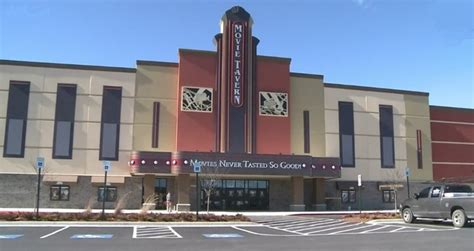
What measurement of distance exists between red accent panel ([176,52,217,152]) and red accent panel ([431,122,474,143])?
23875 millimetres

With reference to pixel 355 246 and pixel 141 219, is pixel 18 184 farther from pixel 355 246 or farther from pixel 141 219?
pixel 355 246

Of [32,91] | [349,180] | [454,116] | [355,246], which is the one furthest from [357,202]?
[355,246]

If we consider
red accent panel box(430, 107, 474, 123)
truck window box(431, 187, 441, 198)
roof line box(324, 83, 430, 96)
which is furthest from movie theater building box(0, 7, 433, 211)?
truck window box(431, 187, 441, 198)

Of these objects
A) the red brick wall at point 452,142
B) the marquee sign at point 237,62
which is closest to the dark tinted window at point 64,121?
the marquee sign at point 237,62

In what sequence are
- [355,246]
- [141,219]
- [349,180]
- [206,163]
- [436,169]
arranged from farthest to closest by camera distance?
[436,169] < [349,180] < [206,163] < [141,219] < [355,246]

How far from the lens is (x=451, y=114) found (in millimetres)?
54000

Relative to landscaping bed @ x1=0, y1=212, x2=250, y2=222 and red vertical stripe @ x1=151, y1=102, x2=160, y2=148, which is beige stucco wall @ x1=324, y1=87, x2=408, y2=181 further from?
landscaping bed @ x1=0, y1=212, x2=250, y2=222

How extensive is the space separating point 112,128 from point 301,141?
16920 millimetres

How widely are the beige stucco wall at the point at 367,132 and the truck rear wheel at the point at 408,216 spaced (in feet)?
70.4

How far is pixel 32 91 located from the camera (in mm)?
43250

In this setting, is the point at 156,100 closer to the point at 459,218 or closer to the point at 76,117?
the point at 76,117

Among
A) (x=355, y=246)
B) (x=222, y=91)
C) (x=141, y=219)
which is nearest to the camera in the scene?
(x=355, y=246)

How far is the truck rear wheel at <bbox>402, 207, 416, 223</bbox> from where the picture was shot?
85.5 ft

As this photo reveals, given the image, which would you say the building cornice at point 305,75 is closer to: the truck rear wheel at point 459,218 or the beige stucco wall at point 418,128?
the beige stucco wall at point 418,128
